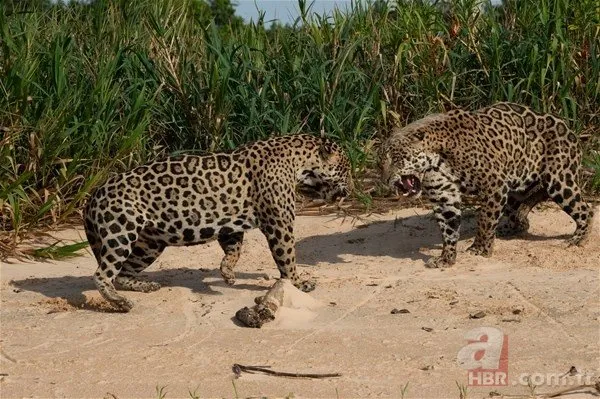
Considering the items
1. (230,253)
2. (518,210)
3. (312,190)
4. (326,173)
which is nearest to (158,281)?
(230,253)

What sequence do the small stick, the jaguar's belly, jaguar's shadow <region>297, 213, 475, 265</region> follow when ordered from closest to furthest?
1. the small stick
2. the jaguar's belly
3. jaguar's shadow <region>297, 213, 475, 265</region>

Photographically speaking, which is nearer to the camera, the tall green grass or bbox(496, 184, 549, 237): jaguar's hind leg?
bbox(496, 184, 549, 237): jaguar's hind leg

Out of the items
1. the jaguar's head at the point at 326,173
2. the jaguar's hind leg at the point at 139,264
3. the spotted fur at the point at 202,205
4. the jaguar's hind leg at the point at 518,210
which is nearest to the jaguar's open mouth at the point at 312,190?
the jaguar's head at the point at 326,173

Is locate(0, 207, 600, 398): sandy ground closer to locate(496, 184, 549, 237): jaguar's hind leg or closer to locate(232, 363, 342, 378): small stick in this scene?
locate(232, 363, 342, 378): small stick

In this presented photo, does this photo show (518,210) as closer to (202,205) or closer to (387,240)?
(387,240)

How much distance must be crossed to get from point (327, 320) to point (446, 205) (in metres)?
1.95

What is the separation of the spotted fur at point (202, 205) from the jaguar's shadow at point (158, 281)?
0.69 ft

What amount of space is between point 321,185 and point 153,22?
140 inches

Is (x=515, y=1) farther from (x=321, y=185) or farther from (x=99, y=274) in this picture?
(x=99, y=274)

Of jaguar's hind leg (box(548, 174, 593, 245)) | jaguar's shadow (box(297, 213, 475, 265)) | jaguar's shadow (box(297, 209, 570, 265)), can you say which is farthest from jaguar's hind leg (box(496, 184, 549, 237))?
jaguar's shadow (box(297, 213, 475, 265))

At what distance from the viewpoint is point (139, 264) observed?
8562 mm

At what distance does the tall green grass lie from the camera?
1016 cm

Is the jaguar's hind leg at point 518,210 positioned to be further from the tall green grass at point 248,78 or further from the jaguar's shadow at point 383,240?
the tall green grass at point 248,78

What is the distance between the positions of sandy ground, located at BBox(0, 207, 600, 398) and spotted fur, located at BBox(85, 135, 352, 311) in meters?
0.30
